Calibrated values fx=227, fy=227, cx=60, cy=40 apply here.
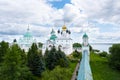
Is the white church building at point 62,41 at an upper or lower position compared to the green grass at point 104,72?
upper

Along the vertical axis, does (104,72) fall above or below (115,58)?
below

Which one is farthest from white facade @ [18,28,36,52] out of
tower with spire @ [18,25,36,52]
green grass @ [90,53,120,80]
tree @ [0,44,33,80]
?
tree @ [0,44,33,80]

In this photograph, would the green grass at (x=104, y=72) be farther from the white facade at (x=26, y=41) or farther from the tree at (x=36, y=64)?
the white facade at (x=26, y=41)

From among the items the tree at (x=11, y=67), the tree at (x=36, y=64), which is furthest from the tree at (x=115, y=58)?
the tree at (x=11, y=67)

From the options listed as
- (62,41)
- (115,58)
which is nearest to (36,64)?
(115,58)

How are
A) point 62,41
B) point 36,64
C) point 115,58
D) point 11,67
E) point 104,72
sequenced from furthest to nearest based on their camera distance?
1. point 62,41
2. point 115,58
3. point 104,72
4. point 36,64
5. point 11,67

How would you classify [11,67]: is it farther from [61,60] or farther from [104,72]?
[104,72]

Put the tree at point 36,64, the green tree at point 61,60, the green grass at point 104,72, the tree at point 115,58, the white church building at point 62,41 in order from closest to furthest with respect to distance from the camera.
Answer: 1. the tree at point 36,64
2. the green tree at point 61,60
3. the green grass at point 104,72
4. the tree at point 115,58
5. the white church building at point 62,41

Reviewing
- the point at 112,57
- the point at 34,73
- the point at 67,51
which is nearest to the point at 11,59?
the point at 34,73

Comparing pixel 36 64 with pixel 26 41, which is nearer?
pixel 36 64

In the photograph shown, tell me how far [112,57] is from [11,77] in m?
28.4

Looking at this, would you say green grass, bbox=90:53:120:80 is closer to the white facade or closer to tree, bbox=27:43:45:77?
tree, bbox=27:43:45:77

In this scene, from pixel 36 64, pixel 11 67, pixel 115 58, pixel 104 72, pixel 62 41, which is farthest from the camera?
pixel 62 41

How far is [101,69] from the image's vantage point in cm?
4897
